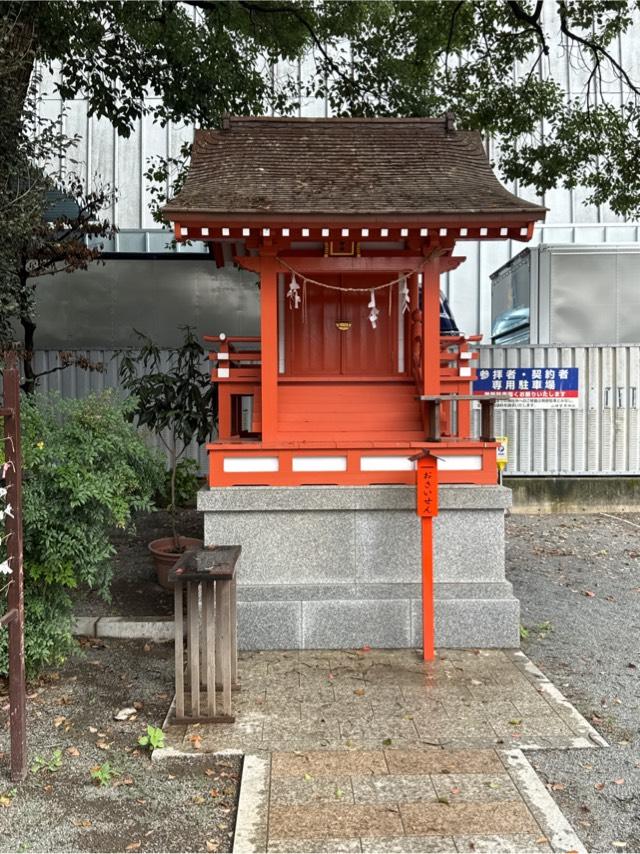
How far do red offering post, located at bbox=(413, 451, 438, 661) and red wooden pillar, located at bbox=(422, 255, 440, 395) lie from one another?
1102 millimetres

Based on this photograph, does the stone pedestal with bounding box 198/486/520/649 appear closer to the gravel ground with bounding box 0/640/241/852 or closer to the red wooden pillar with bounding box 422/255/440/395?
the red wooden pillar with bounding box 422/255/440/395

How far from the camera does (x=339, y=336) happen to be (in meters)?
7.45

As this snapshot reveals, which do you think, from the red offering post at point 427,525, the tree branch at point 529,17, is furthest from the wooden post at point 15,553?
the tree branch at point 529,17

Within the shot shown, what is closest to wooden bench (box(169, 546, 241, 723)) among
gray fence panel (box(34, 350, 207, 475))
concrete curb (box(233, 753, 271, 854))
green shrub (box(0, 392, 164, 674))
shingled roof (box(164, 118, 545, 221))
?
concrete curb (box(233, 753, 271, 854))

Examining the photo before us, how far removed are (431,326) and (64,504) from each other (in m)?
3.67

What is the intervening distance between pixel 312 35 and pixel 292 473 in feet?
28.8

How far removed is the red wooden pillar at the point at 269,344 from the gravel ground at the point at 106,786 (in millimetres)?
2512

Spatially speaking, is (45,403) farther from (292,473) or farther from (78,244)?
(78,244)

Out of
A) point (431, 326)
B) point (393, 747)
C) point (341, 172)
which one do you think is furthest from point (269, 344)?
point (393, 747)

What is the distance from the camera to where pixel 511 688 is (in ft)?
17.2

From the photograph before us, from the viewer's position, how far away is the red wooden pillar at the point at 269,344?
Answer: 665 cm

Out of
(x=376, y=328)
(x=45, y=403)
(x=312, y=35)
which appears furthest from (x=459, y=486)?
(x=312, y=35)

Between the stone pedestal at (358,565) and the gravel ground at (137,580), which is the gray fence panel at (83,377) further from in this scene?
the stone pedestal at (358,565)

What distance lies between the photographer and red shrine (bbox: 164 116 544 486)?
20.6 ft
